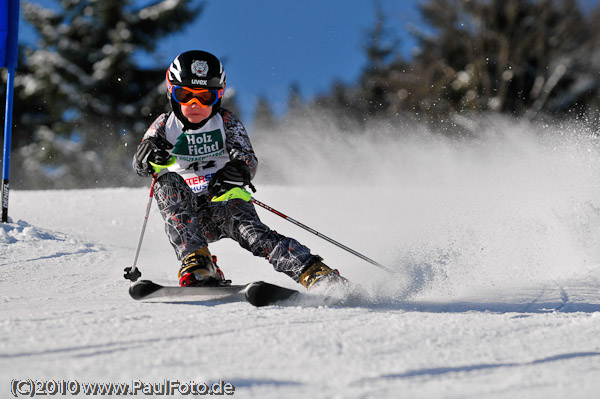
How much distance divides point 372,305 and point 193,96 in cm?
161

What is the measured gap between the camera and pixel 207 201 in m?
3.54

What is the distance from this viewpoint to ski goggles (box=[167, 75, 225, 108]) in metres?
3.50

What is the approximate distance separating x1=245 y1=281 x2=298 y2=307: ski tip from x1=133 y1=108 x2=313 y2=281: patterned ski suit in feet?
1.46

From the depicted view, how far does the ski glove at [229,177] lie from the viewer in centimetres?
325

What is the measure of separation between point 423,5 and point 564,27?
17.2 feet

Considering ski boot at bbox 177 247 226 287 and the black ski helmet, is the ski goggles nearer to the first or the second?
the black ski helmet

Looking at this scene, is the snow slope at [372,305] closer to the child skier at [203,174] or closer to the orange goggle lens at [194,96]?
the child skier at [203,174]

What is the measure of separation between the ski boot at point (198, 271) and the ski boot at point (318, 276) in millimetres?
471

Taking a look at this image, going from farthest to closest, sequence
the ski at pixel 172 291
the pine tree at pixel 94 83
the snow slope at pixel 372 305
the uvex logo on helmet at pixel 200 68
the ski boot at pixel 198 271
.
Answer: the pine tree at pixel 94 83
the uvex logo on helmet at pixel 200 68
the ski boot at pixel 198 271
the ski at pixel 172 291
the snow slope at pixel 372 305

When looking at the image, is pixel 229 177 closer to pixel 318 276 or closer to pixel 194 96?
pixel 194 96

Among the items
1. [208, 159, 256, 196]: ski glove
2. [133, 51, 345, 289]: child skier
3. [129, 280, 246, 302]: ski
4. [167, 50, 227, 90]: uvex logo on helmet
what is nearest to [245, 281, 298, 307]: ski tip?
[129, 280, 246, 302]: ski

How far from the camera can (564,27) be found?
21.4 m

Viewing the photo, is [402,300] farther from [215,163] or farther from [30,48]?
[30,48]

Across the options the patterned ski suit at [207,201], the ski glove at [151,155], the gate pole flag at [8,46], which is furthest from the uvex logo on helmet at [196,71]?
the gate pole flag at [8,46]
